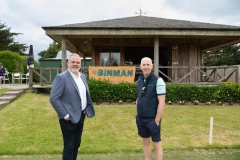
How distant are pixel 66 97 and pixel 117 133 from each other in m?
3.20

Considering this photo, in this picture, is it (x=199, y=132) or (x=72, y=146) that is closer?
(x=72, y=146)

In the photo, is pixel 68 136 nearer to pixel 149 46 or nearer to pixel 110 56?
pixel 110 56

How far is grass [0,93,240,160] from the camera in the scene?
5129 millimetres

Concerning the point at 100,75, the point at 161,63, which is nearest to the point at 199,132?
the point at 100,75

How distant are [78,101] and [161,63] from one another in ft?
36.8

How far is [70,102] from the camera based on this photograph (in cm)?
338

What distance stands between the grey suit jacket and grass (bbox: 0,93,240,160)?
5.88 ft

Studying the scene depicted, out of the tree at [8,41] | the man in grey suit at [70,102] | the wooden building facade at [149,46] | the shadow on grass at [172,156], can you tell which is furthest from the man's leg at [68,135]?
the tree at [8,41]

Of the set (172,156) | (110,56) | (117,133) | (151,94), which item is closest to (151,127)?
(151,94)

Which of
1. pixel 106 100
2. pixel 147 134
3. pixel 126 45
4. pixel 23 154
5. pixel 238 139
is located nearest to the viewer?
pixel 147 134

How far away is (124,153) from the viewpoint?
5109 mm

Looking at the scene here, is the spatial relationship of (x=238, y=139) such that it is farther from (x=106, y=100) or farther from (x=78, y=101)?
(x=106, y=100)

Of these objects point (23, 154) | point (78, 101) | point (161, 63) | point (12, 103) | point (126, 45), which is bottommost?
point (23, 154)

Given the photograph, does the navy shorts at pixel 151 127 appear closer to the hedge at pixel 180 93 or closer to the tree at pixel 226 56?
the hedge at pixel 180 93
